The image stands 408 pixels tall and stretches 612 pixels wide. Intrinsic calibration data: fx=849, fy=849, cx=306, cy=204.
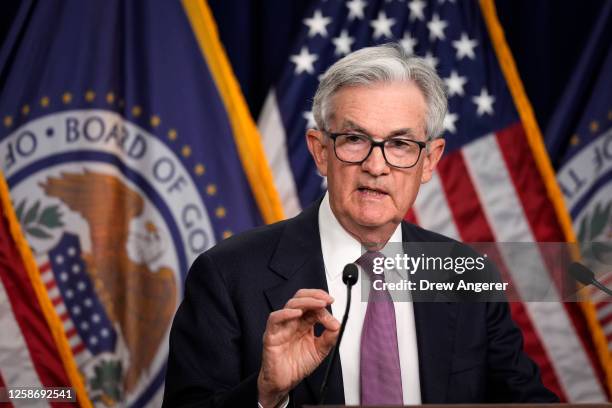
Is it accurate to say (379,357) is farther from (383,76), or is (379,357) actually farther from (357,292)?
(383,76)

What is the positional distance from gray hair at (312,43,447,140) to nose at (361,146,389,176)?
147 mm

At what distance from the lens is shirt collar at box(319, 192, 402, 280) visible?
1.90 metres

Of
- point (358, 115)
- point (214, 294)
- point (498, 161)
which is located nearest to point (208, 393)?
point (214, 294)

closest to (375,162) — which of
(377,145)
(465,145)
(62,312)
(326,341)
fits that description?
(377,145)

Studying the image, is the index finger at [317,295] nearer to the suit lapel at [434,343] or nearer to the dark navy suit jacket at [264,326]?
the dark navy suit jacket at [264,326]

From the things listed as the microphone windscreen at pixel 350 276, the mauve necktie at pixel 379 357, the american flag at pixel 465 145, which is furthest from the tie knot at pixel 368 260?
the american flag at pixel 465 145

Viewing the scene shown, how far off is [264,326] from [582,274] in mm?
659

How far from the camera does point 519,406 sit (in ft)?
4.29

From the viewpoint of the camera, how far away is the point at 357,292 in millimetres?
1854

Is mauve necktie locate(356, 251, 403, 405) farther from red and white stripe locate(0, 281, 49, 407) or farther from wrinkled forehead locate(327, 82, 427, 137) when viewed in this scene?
red and white stripe locate(0, 281, 49, 407)

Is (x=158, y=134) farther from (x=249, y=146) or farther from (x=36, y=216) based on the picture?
(x=36, y=216)

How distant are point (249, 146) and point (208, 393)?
1518 millimetres

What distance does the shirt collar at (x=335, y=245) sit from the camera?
1.90 m

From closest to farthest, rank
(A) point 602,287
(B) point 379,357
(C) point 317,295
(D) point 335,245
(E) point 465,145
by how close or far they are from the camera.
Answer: (C) point 317,295 < (A) point 602,287 < (B) point 379,357 < (D) point 335,245 < (E) point 465,145
